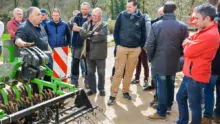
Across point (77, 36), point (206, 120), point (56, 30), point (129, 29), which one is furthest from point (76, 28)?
point (206, 120)

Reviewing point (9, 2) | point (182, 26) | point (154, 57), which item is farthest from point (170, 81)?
point (9, 2)

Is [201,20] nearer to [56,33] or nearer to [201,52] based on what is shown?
[201,52]

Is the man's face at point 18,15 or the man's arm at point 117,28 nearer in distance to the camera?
the man's arm at point 117,28

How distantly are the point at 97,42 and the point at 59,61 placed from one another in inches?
43.0

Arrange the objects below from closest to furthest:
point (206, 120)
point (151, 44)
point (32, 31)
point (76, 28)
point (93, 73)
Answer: point (206, 120) → point (151, 44) → point (32, 31) → point (93, 73) → point (76, 28)

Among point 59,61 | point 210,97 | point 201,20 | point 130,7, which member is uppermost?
point 130,7

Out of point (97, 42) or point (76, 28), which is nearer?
point (97, 42)

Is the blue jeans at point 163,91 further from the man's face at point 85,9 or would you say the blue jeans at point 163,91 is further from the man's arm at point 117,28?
the man's face at point 85,9

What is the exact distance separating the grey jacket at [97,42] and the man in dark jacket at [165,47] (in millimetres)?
1407

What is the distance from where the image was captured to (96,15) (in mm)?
5492

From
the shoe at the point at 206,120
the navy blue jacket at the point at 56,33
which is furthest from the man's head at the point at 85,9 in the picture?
the shoe at the point at 206,120

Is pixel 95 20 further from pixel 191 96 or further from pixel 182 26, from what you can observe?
pixel 191 96

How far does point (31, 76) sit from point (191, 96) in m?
2.16

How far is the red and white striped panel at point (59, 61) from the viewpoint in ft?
19.5
